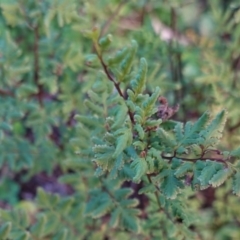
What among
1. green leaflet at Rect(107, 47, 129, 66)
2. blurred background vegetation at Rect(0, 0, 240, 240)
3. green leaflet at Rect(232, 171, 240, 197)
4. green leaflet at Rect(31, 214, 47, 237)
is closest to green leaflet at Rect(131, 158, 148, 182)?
green leaflet at Rect(232, 171, 240, 197)

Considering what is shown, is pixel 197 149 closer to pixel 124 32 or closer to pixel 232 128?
pixel 232 128

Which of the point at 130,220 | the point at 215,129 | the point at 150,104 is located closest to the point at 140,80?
the point at 150,104

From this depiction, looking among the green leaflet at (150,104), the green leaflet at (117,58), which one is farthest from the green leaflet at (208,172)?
the green leaflet at (117,58)

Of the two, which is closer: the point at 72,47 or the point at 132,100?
the point at 132,100

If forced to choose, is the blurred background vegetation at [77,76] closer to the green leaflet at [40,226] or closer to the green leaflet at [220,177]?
the green leaflet at [40,226]

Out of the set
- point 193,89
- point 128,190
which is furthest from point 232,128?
point 128,190

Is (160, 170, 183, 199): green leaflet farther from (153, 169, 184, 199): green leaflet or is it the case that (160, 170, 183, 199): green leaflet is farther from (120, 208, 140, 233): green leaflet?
(120, 208, 140, 233): green leaflet

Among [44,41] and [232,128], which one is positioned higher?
[44,41]

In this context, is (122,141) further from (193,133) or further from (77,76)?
(77,76)
